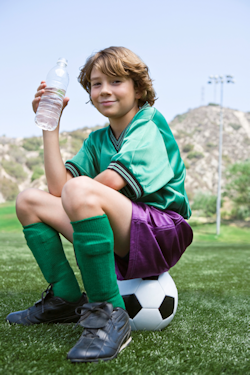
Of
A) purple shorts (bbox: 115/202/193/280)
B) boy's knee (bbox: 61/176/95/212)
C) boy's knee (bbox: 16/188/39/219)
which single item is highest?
boy's knee (bbox: 61/176/95/212)

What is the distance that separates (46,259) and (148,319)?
1.58ft

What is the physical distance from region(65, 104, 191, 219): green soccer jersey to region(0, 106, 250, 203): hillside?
28.3 metres

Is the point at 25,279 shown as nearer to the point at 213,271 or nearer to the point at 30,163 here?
the point at 213,271

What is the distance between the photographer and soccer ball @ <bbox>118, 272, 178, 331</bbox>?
137cm

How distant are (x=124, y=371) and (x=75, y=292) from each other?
1.82ft

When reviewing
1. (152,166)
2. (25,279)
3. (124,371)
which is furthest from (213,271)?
(124,371)

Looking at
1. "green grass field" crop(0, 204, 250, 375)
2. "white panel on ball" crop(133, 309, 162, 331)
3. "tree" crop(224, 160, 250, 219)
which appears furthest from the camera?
"tree" crop(224, 160, 250, 219)

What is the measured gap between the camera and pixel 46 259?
4.50 ft

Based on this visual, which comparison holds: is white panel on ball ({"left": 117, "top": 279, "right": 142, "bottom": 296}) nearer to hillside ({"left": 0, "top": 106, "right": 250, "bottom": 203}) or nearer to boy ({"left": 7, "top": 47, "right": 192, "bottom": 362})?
boy ({"left": 7, "top": 47, "right": 192, "bottom": 362})

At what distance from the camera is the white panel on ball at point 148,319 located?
136cm

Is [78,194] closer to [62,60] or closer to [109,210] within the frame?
[109,210]

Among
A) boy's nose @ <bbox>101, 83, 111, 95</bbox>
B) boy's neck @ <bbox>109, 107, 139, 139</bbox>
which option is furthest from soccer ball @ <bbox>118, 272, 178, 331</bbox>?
boy's nose @ <bbox>101, 83, 111, 95</bbox>

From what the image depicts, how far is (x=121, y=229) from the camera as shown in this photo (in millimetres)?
1198

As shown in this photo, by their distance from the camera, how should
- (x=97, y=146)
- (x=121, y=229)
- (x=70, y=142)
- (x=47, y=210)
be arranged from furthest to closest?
(x=70, y=142)
(x=97, y=146)
(x=47, y=210)
(x=121, y=229)
